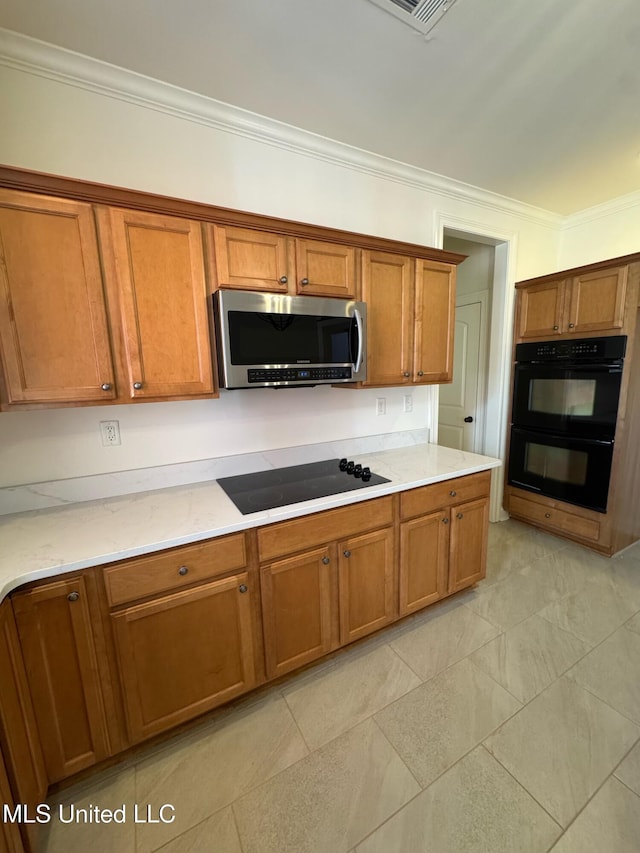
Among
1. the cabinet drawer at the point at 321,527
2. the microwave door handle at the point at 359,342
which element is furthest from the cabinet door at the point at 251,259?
the cabinet drawer at the point at 321,527

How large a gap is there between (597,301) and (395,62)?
6.70 ft

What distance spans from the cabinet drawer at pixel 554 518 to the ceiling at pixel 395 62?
2494 millimetres

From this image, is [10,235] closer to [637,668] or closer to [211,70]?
[211,70]

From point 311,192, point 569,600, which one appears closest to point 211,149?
point 311,192

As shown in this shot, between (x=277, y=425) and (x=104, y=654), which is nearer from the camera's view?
(x=104, y=654)

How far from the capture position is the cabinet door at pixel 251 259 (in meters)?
1.51

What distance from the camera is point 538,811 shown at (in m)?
1.18

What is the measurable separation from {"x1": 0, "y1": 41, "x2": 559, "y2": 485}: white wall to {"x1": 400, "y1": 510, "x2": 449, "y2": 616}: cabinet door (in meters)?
0.74

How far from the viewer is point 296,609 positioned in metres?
1.58

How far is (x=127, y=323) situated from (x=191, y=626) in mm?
1211

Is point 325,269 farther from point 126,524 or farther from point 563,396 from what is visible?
point 563,396

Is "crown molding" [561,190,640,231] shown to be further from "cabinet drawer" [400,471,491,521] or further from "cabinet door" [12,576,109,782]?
"cabinet door" [12,576,109,782]

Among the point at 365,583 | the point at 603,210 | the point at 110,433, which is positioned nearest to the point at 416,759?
the point at 365,583

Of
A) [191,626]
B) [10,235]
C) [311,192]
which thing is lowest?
[191,626]
